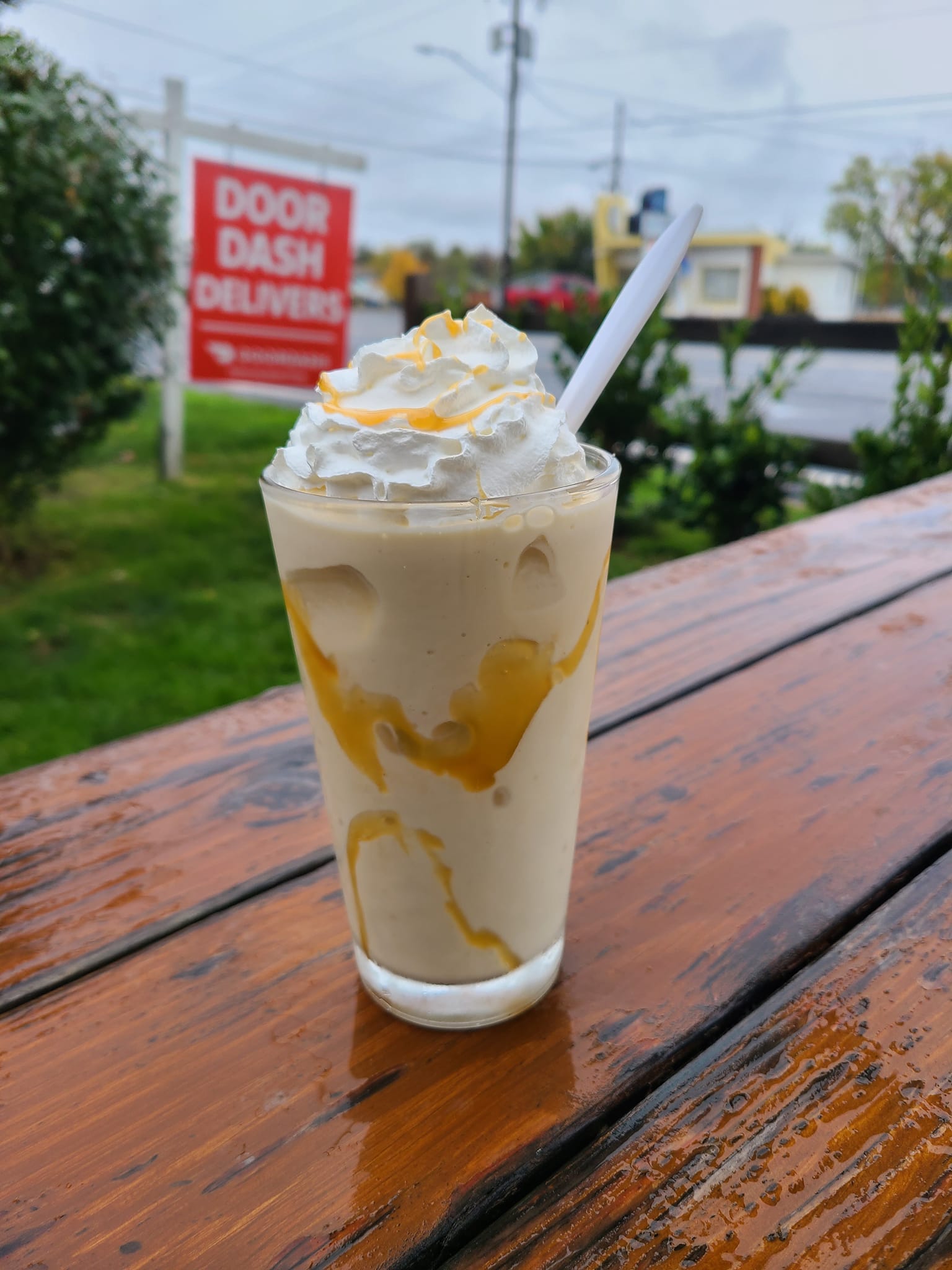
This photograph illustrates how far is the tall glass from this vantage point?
0.49 meters

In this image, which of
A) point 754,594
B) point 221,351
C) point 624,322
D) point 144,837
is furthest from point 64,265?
point 624,322

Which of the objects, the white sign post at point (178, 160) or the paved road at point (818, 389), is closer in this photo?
the white sign post at point (178, 160)

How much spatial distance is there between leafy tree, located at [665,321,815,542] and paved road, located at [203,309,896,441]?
8.06 ft

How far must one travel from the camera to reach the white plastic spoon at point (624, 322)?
60 cm

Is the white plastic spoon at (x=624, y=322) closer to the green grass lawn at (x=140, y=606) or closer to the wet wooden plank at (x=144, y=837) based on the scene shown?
the wet wooden plank at (x=144, y=837)

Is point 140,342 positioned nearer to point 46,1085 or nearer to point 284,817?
point 284,817

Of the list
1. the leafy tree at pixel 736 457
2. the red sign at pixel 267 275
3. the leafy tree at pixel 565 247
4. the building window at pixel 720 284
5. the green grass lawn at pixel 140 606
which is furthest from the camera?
the leafy tree at pixel 565 247

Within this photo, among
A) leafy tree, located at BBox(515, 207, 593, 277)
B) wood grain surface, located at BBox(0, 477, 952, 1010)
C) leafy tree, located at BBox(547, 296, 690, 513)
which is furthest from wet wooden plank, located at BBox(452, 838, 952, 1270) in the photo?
leafy tree, located at BBox(515, 207, 593, 277)

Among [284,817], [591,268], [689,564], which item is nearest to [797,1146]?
[284,817]

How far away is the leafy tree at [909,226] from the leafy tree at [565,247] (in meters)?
20.6

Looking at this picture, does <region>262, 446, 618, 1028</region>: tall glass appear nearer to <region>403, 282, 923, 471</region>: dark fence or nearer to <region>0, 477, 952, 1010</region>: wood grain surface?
<region>0, 477, 952, 1010</region>: wood grain surface

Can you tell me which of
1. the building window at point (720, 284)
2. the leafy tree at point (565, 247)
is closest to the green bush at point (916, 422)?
the building window at point (720, 284)

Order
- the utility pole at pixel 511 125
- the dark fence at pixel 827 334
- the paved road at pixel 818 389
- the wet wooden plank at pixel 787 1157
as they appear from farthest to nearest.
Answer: the utility pole at pixel 511 125 < the paved road at pixel 818 389 < the dark fence at pixel 827 334 < the wet wooden plank at pixel 787 1157

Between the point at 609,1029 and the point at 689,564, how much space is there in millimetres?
858
